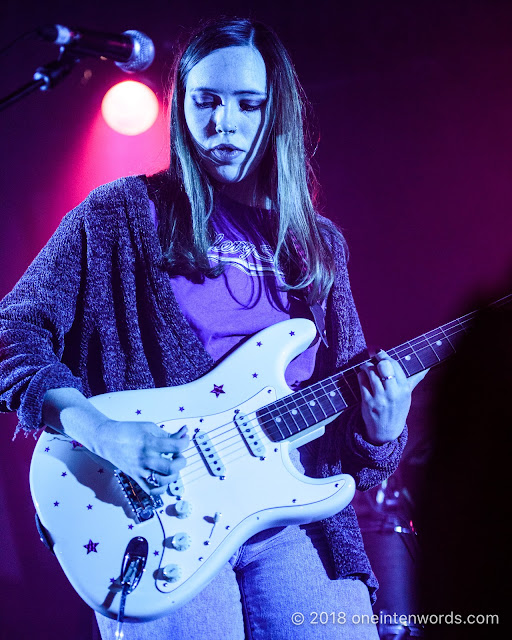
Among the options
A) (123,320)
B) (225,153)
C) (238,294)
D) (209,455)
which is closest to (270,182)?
(225,153)

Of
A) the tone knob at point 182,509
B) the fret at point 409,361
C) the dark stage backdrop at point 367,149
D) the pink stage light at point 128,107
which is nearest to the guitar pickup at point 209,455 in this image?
the tone knob at point 182,509

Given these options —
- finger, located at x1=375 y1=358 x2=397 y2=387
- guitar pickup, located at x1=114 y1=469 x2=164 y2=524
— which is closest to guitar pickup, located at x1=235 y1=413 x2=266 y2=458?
guitar pickup, located at x1=114 y1=469 x2=164 y2=524

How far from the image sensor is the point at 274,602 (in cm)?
134

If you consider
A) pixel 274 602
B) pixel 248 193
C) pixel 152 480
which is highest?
pixel 248 193

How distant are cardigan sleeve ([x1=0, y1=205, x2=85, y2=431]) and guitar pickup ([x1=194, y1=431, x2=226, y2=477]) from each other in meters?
0.32

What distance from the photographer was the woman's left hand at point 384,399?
1.51m

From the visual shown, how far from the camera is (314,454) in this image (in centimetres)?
162

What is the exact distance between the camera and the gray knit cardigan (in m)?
1.44

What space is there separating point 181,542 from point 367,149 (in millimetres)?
2218

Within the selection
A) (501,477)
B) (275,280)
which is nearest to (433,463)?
(501,477)

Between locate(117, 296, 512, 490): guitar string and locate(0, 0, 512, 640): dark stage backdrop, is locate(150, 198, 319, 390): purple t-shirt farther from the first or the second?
locate(0, 0, 512, 640): dark stage backdrop

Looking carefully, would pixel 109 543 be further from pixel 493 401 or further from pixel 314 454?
pixel 493 401

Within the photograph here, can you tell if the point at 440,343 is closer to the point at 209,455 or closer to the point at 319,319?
the point at 319,319

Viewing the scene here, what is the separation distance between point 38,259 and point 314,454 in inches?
36.8
